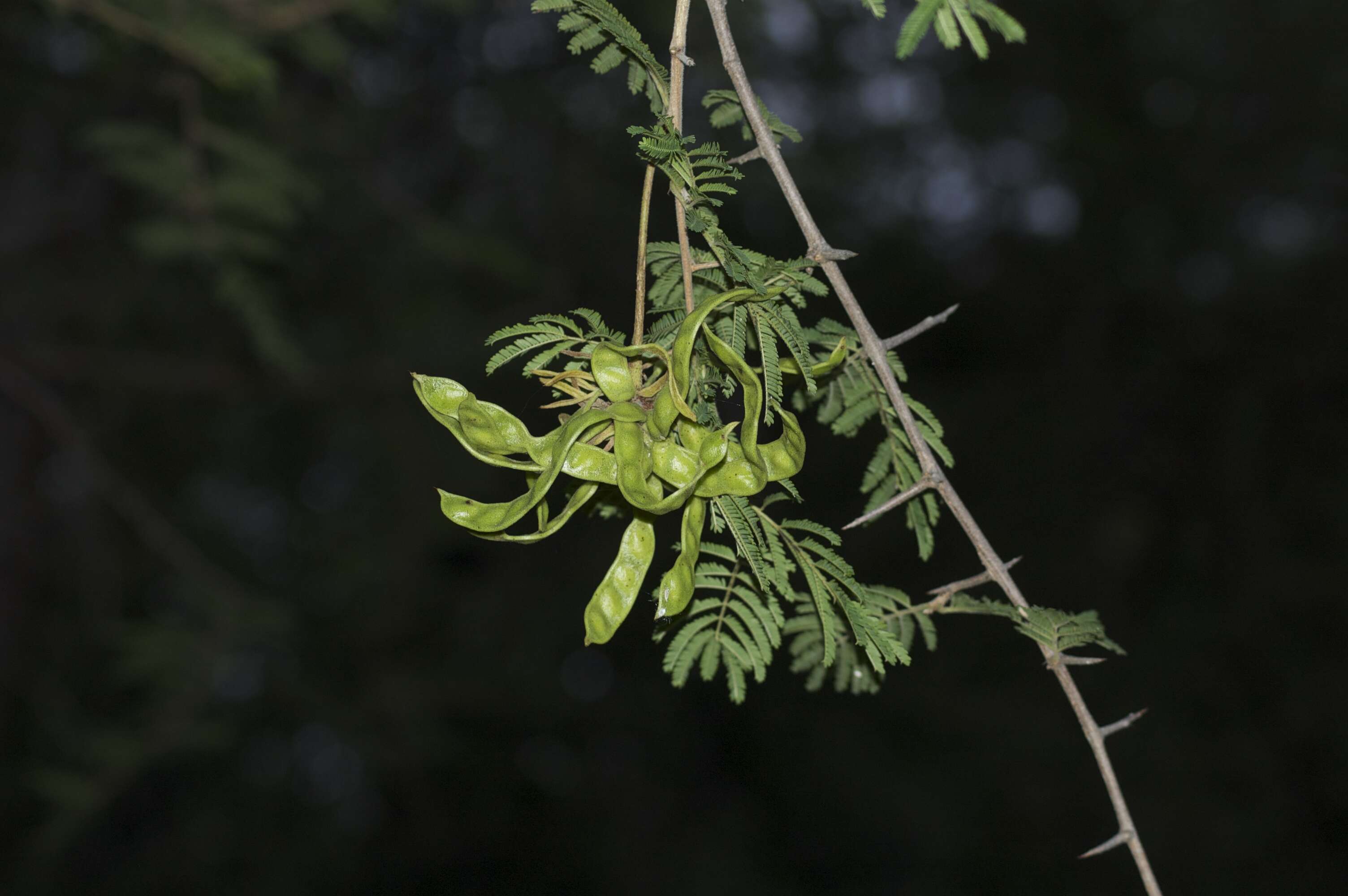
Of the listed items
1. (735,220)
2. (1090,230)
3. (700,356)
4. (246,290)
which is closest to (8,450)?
(246,290)

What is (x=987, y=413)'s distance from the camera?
19.9 feet

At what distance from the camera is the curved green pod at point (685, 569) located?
85 centimetres

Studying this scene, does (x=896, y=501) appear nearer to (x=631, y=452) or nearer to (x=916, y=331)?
(x=916, y=331)

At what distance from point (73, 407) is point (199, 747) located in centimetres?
276

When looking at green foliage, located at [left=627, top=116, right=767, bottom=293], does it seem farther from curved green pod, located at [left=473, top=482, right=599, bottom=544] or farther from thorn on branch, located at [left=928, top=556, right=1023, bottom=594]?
thorn on branch, located at [left=928, top=556, right=1023, bottom=594]

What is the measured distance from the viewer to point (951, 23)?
2.40 ft

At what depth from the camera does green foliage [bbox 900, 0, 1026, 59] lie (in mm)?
710

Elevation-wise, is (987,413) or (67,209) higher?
(67,209)

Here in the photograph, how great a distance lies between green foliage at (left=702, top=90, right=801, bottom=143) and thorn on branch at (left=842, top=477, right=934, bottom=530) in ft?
1.37

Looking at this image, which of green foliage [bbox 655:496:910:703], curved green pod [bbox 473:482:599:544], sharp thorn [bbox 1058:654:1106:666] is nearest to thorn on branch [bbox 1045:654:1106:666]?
sharp thorn [bbox 1058:654:1106:666]

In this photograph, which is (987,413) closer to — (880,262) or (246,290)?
(880,262)

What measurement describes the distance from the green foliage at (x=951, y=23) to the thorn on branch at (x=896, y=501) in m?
0.37

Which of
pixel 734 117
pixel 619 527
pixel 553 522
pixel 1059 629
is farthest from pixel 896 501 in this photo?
pixel 619 527

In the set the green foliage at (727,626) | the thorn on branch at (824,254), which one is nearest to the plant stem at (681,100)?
the thorn on branch at (824,254)
